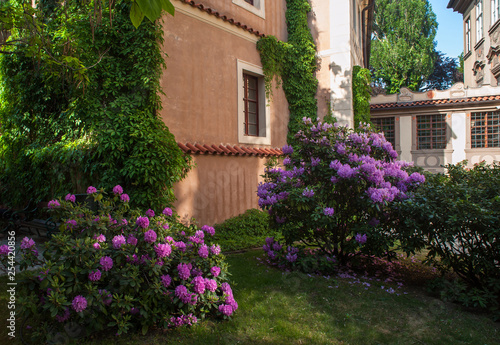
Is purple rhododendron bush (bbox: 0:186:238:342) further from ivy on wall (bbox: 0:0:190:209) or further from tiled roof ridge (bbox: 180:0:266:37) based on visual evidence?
tiled roof ridge (bbox: 180:0:266:37)

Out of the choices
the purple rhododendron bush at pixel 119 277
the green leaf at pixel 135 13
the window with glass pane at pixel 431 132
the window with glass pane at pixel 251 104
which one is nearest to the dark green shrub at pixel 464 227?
the purple rhododendron bush at pixel 119 277

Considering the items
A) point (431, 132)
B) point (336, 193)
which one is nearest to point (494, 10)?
point (431, 132)

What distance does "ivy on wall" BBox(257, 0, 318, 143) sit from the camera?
390 inches

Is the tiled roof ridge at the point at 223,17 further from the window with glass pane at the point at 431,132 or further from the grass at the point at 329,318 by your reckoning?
the window with glass pane at the point at 431,132

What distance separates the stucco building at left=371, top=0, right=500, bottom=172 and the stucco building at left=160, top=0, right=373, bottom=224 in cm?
935

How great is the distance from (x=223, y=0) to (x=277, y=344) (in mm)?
7600

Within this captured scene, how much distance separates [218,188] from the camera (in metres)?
7.67

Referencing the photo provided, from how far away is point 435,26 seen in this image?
2903 cm

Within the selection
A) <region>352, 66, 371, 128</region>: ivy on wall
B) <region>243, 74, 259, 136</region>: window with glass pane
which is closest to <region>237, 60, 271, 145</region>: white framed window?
<region>243, 74, 259, 136</region>: window with glass pane

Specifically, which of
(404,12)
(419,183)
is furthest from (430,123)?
(419,183)

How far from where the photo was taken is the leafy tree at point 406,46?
2817 centimetres

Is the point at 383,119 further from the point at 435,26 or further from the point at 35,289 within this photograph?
the point at 35,289

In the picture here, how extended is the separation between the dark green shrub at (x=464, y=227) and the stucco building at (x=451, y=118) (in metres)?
14.6

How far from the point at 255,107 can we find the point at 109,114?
4141 millimetres
